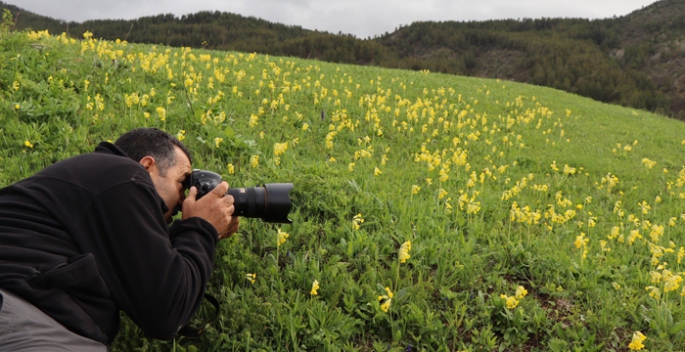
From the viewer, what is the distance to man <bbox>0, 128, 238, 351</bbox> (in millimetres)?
2020

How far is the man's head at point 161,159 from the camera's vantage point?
106 inches

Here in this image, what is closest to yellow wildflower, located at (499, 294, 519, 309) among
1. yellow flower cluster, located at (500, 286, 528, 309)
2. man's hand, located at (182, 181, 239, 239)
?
yellow flower cluster, located at (500, 286, 528, 309)

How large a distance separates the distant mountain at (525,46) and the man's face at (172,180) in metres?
45.6

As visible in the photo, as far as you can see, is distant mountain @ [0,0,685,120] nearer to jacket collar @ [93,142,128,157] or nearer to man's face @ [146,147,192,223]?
man's face @ [146,147,192,223]

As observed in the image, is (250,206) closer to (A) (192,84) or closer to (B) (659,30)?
(A) (192,84)

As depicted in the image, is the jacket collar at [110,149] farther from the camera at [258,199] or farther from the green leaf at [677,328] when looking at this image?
the green leaf at [677,328]

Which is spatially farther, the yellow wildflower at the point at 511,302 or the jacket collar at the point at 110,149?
the yellow wildflower at the point at 511,302

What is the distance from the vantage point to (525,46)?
333 ft

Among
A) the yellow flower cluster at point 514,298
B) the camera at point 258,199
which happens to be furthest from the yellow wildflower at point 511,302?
the camera at point 258,199

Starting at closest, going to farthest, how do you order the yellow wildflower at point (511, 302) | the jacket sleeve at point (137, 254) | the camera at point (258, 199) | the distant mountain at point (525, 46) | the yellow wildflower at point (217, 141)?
the jacket sleeve at point (137, 254) < the camera at point (258, 199) < the yellow wildflower at point (511, 302) < the yellow wildflower at point (217, 141) < the distant mountain at point (525, 46)

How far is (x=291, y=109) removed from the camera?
326 inches

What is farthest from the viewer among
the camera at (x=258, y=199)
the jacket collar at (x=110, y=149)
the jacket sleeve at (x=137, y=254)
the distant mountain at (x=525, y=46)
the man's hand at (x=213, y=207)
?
the distant mountain at (x=525, y=46)

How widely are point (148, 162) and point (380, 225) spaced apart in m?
2.32

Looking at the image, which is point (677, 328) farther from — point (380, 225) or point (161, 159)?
point (161, 159)
